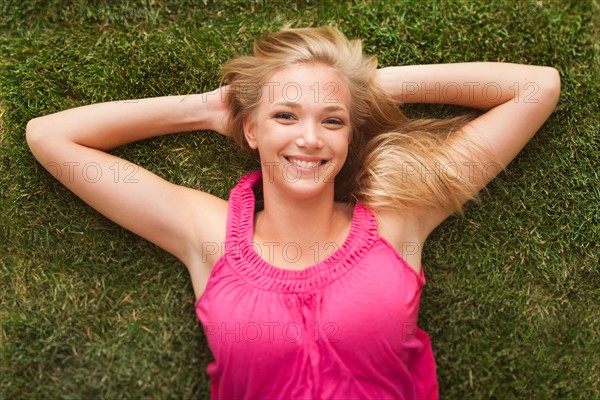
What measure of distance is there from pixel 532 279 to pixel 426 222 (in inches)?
Answer: 29.4

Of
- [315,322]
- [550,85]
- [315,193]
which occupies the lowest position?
[315,322]

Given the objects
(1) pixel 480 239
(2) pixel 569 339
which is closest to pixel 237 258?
(1) pixel 480 239

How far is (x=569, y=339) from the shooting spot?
10.1ft

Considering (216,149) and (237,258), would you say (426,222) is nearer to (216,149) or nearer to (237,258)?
(237,258)

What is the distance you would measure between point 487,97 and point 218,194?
1.50 metres

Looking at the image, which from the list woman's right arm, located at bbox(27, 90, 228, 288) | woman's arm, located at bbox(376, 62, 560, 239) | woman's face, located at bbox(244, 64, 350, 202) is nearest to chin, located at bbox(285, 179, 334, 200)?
woman's face, located at bbox(244, 64, 350, 202)

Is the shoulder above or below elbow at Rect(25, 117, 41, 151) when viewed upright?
above

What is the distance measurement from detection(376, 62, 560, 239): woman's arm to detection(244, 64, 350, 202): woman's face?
1.41 feet

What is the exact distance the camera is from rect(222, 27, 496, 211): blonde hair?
2.78m

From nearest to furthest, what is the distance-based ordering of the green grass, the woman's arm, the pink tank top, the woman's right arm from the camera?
the pink tank top
the woman's right arm
the woman's arm
the green grass

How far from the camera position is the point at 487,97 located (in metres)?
2.94

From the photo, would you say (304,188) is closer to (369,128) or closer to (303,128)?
(303,128)

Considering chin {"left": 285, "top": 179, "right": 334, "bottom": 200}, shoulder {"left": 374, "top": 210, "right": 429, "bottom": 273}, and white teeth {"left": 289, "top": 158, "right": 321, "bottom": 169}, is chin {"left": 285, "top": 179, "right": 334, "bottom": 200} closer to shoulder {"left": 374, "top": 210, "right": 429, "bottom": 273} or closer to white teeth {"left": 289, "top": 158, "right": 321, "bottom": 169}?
white teeth {"left": 289, "top": 158, "right": 321, "bottom": 169}

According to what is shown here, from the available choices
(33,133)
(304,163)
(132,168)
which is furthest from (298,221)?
(33,133)
